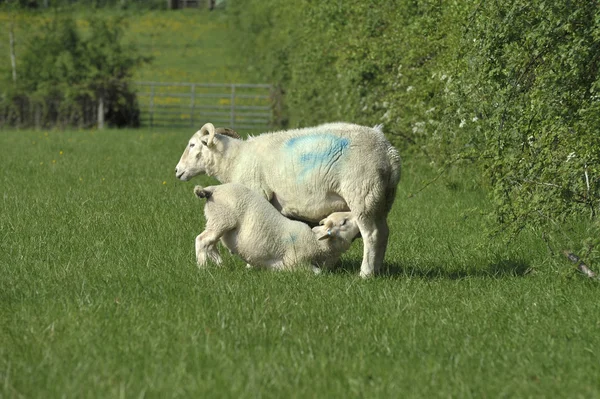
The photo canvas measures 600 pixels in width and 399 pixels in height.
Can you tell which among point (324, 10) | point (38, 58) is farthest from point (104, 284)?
point (38, 58)

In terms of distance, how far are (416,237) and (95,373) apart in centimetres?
567

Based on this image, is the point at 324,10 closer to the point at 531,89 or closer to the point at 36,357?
the point at 531,89

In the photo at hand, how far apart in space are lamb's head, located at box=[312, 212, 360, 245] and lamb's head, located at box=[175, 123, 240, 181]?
5.08ft

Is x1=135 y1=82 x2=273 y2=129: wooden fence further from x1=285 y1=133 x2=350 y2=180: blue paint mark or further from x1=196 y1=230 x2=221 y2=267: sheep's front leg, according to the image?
x1=196 y1=230 x2=221 y2=267: sheep's front leg

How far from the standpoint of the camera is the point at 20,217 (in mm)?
10836

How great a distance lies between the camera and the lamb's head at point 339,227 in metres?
8.05

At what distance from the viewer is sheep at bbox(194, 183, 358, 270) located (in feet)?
26.2

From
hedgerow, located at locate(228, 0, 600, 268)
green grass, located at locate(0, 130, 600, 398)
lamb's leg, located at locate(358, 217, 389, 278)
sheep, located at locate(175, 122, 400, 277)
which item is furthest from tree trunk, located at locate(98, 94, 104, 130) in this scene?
lamb's leg, located at locate(358, 217, 389, 278)

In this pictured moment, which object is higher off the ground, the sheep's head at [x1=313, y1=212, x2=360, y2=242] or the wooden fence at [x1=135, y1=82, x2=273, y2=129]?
the sheep's head at [x1=313, y1=212, x2=360, y2=242]

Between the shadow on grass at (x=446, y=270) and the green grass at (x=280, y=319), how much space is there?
0.08ft

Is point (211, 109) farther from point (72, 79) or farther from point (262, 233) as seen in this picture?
point (262, 233)

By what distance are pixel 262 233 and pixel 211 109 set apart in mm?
34975

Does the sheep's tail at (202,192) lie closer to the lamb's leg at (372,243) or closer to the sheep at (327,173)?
the sheep at (327,173)

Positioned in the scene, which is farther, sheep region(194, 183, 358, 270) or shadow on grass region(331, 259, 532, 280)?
shadow on grass region(331, 259, 532, 280)
